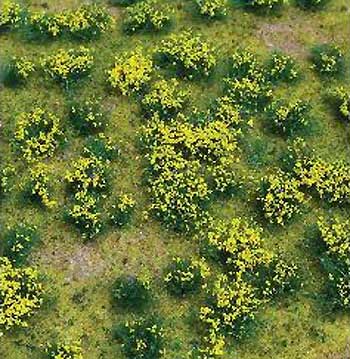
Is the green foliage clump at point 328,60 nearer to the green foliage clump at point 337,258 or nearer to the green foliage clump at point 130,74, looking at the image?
the green foliage clump at point 130,74

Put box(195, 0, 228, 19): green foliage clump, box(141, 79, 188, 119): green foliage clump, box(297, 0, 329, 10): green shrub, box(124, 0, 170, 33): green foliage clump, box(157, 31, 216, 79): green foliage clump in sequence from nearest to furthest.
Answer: box(141, 79, 188, 119): green foliage clump → box(157, 31, 216, 79): green foliage clump → box(124, 0, 170, 33): green foliage clump → box(195, 0, 228, 19): green foliage clump → box(297, 0, 329, 10): green shrub

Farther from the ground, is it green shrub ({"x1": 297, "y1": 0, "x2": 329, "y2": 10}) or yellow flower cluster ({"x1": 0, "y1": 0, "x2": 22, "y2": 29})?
green shrub ({"x1": 297, "y1": 0, "x2": 329, "y2": 10})

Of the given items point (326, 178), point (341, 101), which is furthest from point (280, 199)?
point (341, 101)

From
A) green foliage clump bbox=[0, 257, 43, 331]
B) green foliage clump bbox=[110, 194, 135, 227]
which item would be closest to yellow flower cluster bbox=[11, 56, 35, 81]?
green foliage clump bbox=[110, 194, 135, 227]

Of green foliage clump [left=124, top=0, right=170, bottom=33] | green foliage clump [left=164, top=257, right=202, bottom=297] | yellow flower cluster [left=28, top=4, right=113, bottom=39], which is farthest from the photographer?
green foliage clump [left=124, top=0, right=170, bottom=33]

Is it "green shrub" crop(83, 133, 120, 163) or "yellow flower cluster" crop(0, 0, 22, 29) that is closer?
"green shrub" crop(83, 133, 120, 163)

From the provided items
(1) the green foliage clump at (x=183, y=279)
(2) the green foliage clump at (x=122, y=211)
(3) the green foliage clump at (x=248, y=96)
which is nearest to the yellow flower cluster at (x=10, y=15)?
(3) the green foliage clump at (x=248, y=96)

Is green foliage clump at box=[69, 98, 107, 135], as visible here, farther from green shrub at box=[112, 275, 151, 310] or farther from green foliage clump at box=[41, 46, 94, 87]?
green shrub at box=[112, 275, 151, 310]

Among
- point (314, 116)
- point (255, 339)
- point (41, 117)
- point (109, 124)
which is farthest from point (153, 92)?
point (255, 339)
